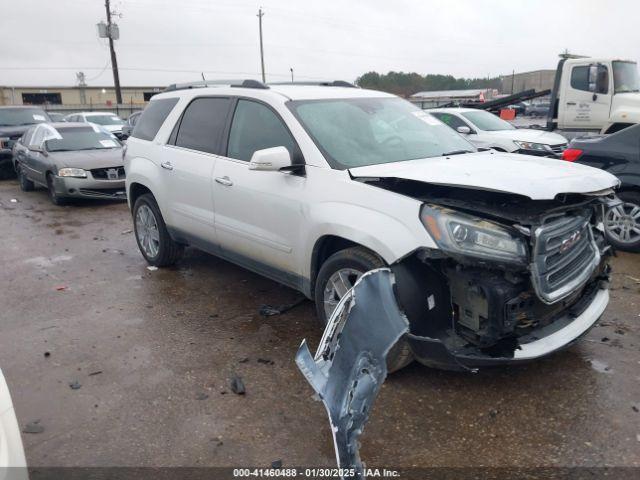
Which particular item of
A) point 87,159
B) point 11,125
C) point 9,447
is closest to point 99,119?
point 11,125

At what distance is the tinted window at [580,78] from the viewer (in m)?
11.3

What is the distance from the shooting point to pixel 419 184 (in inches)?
134

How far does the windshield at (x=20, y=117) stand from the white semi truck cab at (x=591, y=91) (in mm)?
13573

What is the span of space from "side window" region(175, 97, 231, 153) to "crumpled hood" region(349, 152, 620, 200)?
164 centimetres

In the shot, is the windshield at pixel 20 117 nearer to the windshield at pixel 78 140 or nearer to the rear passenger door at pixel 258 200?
the windshield at pixel 78 140

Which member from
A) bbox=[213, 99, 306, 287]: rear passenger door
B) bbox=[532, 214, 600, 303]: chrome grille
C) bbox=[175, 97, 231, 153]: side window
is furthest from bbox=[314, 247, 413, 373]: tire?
bbox=[175, 97, 231, 153]: side window

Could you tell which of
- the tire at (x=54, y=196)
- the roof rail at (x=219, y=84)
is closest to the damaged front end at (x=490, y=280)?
the roof rail at (x=219, y=84)

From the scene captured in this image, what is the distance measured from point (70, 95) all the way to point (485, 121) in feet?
178

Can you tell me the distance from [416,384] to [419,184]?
1.29m

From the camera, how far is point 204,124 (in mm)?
4988

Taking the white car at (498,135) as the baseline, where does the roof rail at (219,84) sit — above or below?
above

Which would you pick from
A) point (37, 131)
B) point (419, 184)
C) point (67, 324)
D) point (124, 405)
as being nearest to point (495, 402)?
point (419, 184)

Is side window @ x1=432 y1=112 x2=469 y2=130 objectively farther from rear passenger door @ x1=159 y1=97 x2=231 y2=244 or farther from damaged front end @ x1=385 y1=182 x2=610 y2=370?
damaged front end @ x1=385 y1=182 x2=610 y2=370

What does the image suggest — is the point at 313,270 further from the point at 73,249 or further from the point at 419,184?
the point at 73,249
